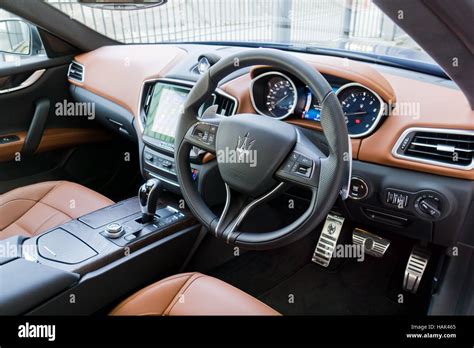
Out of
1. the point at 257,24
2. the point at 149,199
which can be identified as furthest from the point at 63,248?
the point at 257,24

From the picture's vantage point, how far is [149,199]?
157 centimetres

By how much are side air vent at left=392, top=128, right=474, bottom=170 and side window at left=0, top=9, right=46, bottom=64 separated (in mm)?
2038

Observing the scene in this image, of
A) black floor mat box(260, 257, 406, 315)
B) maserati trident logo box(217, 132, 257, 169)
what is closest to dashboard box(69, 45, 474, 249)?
maserati trident logo box(217, 132, 257, 169)

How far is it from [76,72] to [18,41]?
1.25 feet

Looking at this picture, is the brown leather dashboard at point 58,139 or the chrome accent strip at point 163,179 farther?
the brown leather dashboard at point 58,139

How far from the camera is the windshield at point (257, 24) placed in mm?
1767

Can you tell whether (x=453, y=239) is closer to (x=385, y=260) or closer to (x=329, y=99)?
→ (x=385, y=260)

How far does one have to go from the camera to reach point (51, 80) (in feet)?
8.03

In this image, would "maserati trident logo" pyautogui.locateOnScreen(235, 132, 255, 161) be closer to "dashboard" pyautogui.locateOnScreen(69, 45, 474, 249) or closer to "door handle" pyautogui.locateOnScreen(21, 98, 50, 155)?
"dashboard" pyautogui.locateOnScreen(69, 45, 474, 249)

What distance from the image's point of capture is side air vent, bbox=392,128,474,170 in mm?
1284

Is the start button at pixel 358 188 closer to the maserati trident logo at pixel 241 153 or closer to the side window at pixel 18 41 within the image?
the maserati trident logo at pixel 241 153

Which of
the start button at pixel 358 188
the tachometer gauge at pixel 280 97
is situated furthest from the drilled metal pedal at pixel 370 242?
the tachometer gauge at pixel 280 97

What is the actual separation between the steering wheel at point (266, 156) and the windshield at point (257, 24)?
1.94 feet

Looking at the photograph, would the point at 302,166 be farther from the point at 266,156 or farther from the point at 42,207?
the point at 42,207
